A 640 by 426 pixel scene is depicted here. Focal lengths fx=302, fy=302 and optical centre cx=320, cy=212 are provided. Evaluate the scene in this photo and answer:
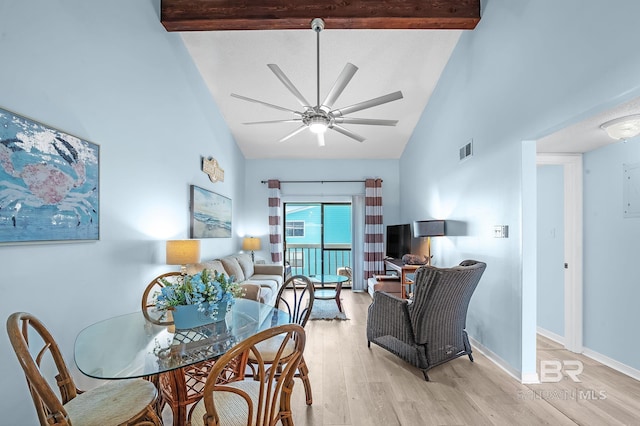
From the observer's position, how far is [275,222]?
638 centimetres

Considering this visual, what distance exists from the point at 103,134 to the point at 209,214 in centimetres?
224

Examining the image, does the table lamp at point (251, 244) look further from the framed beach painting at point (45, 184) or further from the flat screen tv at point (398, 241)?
the framed beach painting at point (45, 184)

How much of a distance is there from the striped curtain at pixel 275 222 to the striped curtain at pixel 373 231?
71.7 inches

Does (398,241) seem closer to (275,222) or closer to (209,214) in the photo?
(275,222)

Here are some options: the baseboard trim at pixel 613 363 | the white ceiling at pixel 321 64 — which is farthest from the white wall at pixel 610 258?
the white ceiling at pixel 321 64

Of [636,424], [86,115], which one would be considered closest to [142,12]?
[86,115]

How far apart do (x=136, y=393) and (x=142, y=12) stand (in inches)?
128

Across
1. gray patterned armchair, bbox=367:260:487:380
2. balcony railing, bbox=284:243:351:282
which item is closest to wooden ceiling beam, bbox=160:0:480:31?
gray patterned armchair, bbox=367:260:487:380

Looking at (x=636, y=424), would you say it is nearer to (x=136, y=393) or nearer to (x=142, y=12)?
(x=136, y=393)

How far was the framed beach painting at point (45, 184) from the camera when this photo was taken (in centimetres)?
161

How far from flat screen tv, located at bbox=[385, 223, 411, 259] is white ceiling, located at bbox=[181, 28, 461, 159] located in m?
1.93

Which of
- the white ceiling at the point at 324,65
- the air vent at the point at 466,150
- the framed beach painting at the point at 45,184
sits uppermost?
the white ceiling at the point at 324,65

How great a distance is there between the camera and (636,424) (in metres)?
1.98

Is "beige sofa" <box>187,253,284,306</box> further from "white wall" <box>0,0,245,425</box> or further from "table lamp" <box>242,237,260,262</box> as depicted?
"white wall" <box>0,0,245,425</box>
